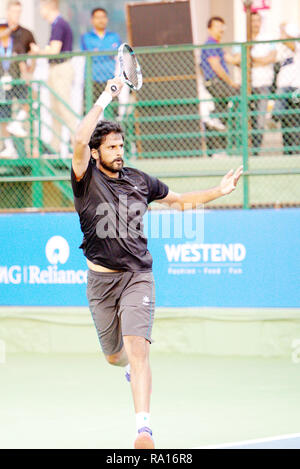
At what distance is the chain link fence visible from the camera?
39.4ft

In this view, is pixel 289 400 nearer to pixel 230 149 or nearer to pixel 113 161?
pixel 113 161

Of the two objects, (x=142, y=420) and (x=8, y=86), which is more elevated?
(x=8, y=86)

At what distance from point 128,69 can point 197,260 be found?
401 centimetres

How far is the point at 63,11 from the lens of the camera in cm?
1864

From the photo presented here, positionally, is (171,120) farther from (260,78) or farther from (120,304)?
(120,304)

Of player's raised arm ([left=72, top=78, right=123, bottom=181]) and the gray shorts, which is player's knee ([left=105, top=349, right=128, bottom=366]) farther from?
player's raised arm ([left=72, top=78, right=123, bottom=181])

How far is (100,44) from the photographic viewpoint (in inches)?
547

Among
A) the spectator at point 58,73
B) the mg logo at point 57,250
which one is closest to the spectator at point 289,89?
the spectator at point 58,73

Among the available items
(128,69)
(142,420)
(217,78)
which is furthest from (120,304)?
(217,78)

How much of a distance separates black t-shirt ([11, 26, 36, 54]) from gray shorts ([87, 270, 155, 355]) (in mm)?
7160

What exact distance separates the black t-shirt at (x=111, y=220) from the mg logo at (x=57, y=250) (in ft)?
14.8

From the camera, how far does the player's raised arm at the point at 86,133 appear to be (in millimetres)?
6684

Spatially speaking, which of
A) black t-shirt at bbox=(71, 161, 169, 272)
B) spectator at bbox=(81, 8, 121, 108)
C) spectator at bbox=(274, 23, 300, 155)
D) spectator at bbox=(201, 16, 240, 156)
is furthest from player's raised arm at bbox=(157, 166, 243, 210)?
spectator at bbox=(81, 8, 121, 108)

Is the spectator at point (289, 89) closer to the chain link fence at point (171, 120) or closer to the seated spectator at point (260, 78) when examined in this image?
the chain link fence at point (171, 120)
